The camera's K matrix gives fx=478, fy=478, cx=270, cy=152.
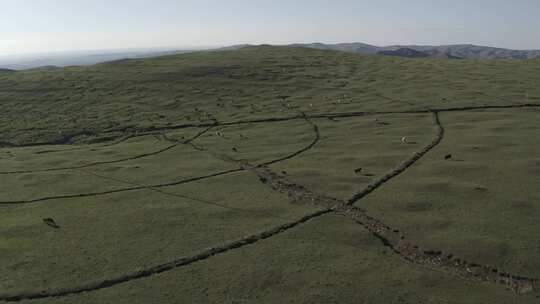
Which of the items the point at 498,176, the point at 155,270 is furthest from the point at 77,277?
the point at 498,176

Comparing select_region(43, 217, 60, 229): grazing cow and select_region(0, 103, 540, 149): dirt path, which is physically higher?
select_region(0, 103, 540, 149): dirt path

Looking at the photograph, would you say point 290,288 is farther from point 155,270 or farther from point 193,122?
point 193,122

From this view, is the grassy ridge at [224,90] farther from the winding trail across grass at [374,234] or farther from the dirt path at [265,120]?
the winding trail across grass at [374,234]

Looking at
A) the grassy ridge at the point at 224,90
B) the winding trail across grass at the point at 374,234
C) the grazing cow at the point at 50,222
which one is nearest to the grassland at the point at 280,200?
the winding trail across grass at the point at 374,234

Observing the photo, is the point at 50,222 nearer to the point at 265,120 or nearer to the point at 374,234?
the point at 374,234

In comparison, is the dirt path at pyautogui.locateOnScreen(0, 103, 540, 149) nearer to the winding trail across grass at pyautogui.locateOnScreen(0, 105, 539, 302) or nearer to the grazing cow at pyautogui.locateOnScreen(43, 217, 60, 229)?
the winding trail across grass at pyautogui.locateOnScreen(0, 105, 539, 302)

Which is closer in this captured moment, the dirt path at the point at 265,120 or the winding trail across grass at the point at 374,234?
the winding trail across grass at the point at 374,234

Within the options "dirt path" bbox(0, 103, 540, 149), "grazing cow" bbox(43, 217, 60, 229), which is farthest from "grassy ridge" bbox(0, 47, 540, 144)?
"grazing cow" bbox(43, 217, 60, 229)

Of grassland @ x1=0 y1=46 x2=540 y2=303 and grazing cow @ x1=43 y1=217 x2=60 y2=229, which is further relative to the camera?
grazing cow @ x1=43 y1=217 x2=60 y2=229
